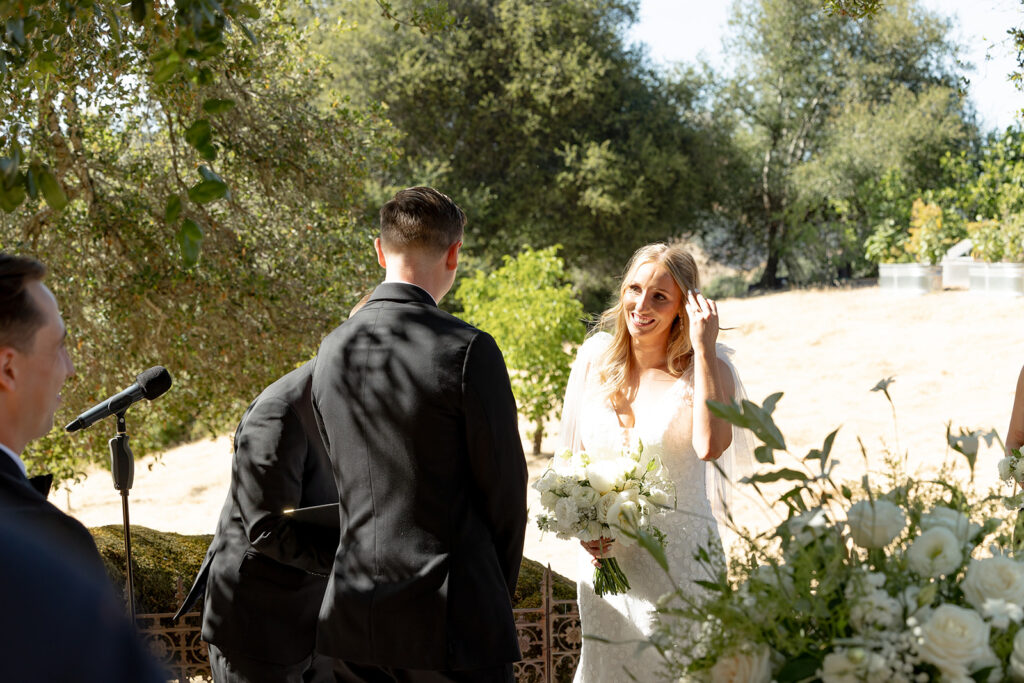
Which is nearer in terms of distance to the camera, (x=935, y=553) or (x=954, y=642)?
(x=954, y=642)

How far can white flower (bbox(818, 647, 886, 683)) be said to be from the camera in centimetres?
123

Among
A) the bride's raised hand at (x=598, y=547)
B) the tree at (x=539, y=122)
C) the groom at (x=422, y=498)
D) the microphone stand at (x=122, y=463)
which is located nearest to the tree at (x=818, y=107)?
the tree at (x=539, y=122)

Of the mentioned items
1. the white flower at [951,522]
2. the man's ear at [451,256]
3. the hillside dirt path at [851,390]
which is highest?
the man's ear at [451,256]

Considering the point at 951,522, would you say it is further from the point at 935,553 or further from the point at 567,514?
the point at 567,514

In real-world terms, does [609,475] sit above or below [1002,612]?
below

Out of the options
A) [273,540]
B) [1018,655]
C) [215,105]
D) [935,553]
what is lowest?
[273,540]

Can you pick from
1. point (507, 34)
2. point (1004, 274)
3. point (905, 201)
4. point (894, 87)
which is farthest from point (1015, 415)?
point (894, 87)

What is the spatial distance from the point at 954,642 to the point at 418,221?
1856mm

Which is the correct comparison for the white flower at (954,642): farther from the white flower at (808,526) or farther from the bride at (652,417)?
the bride at (652,417)

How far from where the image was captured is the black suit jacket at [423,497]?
2469 mm

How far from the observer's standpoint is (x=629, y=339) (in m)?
3.98

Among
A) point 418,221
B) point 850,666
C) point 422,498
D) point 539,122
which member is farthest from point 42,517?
point 539,122

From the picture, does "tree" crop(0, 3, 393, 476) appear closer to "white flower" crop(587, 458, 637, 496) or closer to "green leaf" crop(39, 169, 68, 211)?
"white flower" crop(587, 458, 637, 496)

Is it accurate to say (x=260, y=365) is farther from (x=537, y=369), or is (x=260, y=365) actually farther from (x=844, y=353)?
(x=844, y=353)
